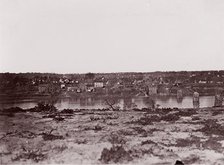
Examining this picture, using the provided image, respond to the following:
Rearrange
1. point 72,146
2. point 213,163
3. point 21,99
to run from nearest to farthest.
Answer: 1. point 213,163
2. point 72,146
3. point 21,99

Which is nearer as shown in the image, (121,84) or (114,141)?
(114,141)

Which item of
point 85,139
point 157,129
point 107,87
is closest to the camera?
point 85,139

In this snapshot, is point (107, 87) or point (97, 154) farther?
point (107, 87)

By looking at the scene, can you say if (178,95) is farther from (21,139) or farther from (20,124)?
(21,139)

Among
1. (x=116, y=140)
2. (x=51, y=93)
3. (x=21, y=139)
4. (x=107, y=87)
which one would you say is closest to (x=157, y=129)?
(x=116, y=140)

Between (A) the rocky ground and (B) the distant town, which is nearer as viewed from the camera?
(A) the rocky ground
